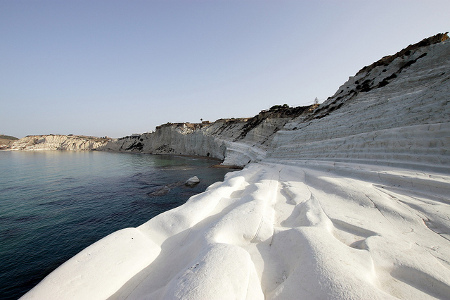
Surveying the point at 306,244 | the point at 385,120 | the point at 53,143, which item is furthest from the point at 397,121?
the point at 53,143

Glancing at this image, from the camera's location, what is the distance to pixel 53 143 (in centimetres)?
8069

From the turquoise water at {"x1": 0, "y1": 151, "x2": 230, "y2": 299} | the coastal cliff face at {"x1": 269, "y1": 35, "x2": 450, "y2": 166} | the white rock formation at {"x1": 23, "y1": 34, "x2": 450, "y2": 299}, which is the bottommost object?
the turquoise water at {"x1": 0, "y1": 151, "x2": 230, "y2": 299}

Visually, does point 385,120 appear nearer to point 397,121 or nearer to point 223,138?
point 397,121

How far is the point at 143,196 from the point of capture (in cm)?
1163

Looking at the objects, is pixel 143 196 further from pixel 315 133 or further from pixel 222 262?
pixel 315 133

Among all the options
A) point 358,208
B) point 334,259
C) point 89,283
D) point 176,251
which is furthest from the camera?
point 358,208

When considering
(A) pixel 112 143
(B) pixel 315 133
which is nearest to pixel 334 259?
(B) pixel 315 133

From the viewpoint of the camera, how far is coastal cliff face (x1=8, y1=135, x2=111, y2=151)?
249 feet

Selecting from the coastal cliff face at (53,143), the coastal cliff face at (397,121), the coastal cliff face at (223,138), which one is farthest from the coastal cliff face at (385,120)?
the coastal cliff face at (53,143)

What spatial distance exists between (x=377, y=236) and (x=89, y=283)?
4408mm

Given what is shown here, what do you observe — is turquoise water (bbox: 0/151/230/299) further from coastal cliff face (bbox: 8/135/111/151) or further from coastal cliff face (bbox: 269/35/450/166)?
coastal cliff face (bbox: 8/135/111/151)

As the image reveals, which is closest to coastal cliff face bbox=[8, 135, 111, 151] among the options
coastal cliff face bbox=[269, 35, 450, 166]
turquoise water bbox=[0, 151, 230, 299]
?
turquoise water bbox=[0, 151, 230, 299]

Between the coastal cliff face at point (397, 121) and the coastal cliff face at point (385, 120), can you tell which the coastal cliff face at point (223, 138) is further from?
the coastal cliff face at point (397, 121)

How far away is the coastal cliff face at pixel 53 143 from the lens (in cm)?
7575
